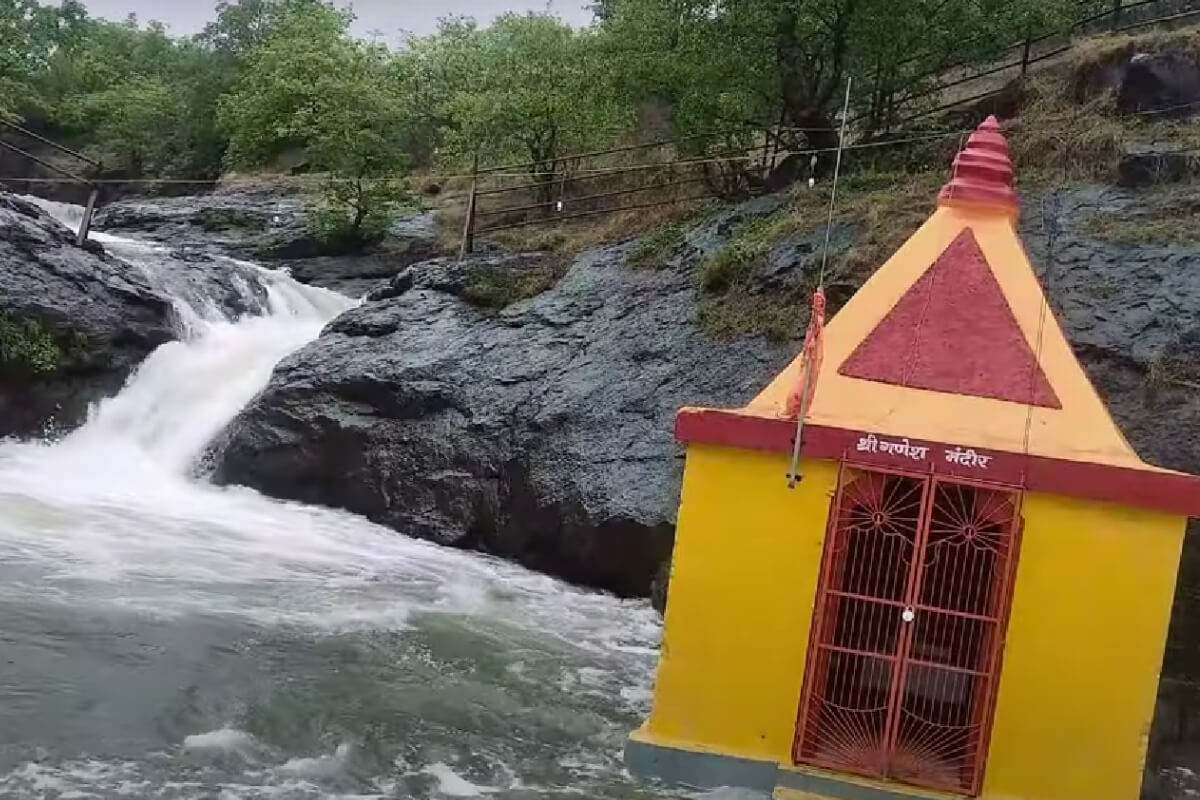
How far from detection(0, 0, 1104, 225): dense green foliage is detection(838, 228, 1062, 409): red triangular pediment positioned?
9.43m

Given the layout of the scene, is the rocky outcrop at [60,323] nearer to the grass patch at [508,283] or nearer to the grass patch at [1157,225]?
the grass patch at [508,283]

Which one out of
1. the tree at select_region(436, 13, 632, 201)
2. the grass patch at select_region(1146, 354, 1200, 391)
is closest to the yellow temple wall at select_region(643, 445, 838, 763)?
the grass patch at select_region(1146, 354, 1200, 391)

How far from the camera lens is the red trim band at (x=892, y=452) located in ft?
19.4

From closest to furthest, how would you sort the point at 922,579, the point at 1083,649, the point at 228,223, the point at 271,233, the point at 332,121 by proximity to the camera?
the point at 1083,649 < the point at 922,579 < the point at 332,121 < the point at 271,233 < the point at 228,223

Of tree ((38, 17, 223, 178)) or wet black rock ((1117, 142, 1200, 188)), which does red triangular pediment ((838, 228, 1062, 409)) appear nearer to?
wet black rock ((1117, 142, 1200, 188))

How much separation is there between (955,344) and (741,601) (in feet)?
5.58

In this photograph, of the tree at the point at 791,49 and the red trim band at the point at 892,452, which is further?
the tree at the point at 791,49

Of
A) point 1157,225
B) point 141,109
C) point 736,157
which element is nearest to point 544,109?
point 736,157

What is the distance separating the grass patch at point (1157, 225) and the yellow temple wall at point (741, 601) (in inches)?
263

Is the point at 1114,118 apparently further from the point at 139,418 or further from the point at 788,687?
the point at 139,418

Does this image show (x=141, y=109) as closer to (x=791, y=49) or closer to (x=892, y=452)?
(x=791, y=49)

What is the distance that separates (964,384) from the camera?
6.38m

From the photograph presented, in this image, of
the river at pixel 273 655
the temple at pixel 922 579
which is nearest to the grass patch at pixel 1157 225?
the river at pixel 273 655

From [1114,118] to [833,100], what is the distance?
3848 mm
